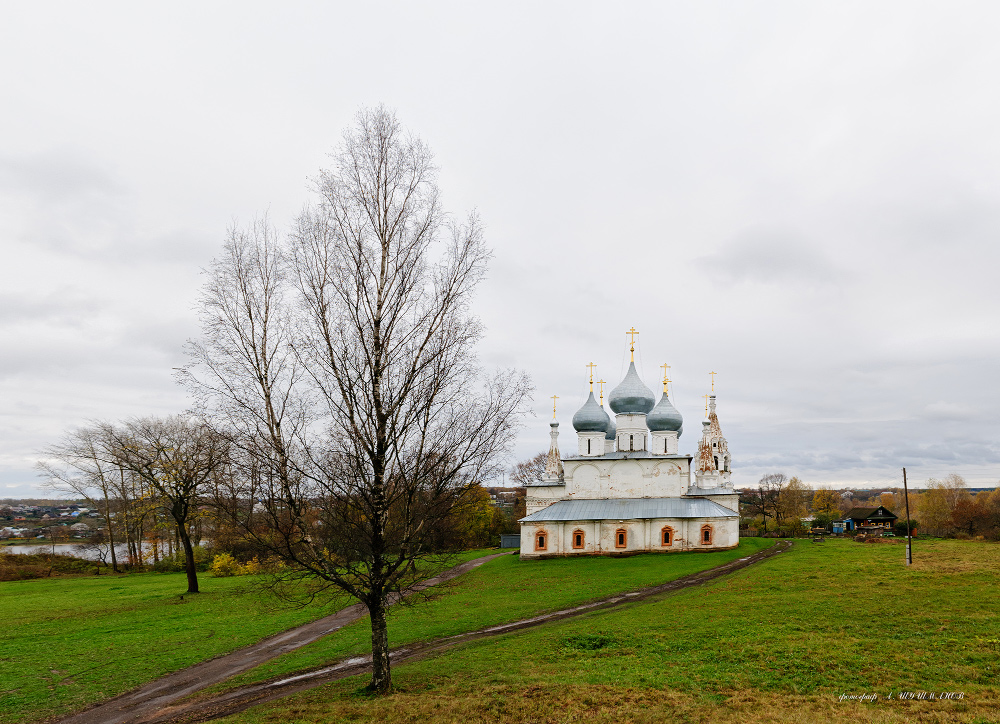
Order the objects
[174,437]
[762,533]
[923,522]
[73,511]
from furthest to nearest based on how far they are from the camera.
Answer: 1. [73,511]
2. [923,522]
3. [762,533]
4. [174,437]

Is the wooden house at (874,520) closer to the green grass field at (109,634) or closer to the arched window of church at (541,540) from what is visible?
the arched window of church at (541,540)

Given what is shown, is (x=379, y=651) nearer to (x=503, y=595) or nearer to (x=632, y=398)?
(x=503, y=595)

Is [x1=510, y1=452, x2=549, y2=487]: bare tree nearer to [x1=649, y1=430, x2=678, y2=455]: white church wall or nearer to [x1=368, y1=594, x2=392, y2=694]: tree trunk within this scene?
[x1=649, y1=430, x2=678, y2=455]: white church wall

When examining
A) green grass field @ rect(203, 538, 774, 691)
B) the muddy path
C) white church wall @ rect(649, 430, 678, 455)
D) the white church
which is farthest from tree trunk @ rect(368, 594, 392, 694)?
white church wall @ rect(649, 430, 678, 455)

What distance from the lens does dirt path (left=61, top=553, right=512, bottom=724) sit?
1232 cm

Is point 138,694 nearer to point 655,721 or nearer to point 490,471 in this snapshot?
point 490,471

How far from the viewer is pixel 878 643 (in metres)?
14.2

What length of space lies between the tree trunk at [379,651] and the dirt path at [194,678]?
4531mm

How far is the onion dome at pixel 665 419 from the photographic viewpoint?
4609 cm

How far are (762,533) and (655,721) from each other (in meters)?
54.3

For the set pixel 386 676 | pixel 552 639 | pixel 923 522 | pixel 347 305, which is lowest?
pixel 923 522

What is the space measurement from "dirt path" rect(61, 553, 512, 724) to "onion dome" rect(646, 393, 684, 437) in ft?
98.6

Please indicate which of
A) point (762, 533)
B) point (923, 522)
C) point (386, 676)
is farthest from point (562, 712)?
point (923, 522)

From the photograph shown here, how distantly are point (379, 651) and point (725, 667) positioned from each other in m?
7.26
